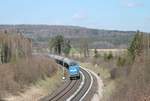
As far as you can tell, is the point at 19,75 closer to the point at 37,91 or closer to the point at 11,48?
the point at 37,91

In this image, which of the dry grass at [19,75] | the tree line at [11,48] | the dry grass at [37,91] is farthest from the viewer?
the tree line at [11,48]

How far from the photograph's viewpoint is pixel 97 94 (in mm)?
54344

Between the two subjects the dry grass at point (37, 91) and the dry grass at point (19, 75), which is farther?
the dry grass at point (19, 75)

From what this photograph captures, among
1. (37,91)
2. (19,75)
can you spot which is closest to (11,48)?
(19,75)

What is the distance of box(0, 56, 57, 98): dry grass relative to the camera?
51403 mm

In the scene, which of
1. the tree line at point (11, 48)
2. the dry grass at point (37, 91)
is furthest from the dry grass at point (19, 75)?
the tree line at point (11, 48)

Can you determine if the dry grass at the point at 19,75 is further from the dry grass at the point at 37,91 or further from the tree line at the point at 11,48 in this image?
the tree line at the point at 11,48

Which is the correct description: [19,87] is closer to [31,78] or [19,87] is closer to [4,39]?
[31,78]

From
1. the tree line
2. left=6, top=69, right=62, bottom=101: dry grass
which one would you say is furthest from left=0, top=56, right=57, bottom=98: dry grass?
the tree line

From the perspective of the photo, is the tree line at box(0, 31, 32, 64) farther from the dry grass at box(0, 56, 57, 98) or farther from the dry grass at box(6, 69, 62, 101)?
the dry grass at box(6, 69, 62, 101)

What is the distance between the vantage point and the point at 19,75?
196 feet

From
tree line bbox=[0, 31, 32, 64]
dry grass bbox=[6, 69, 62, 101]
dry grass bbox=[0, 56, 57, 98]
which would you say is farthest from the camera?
tree line bbox=[0, 31, 32, 64]

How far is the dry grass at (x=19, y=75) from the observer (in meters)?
51.4

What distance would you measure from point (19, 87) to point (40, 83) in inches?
338
